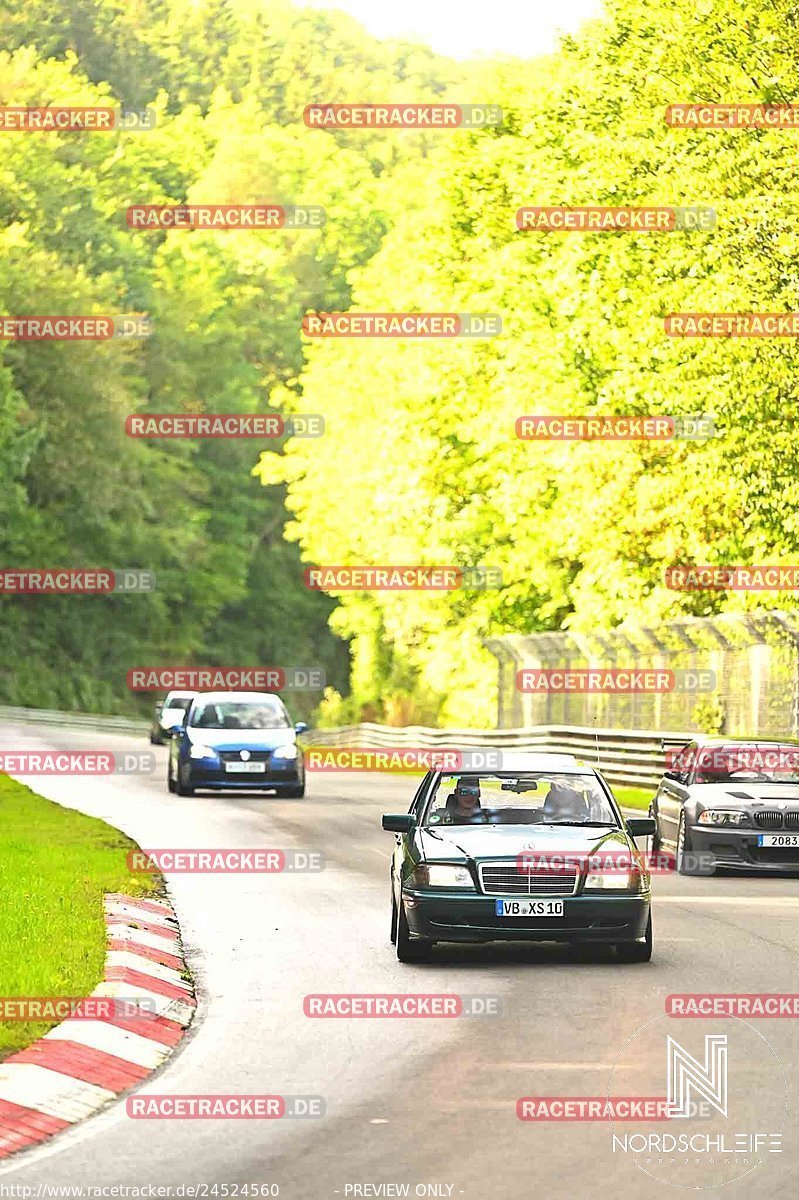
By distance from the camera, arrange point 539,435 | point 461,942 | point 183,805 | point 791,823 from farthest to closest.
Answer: point 539,435
point 183,805
point 791,823
point 461,942

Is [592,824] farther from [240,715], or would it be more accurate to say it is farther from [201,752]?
[240,715]

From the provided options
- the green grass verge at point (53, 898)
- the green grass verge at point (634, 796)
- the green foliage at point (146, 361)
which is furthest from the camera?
the green foliage at point (146, 361)

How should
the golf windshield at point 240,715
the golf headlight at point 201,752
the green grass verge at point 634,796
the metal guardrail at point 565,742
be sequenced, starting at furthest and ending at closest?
the metal guardrail at point 565,742, the golf windshield at point 240,715, the golf headlight at point 201,752, the green grass verge at point 634,796

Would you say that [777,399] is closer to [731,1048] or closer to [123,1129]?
[731,1048]

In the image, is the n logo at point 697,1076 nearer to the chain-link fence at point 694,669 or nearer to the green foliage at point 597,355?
the chain-link fence at point 694,669

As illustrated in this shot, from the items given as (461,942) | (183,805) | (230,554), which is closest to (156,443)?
(230,554)

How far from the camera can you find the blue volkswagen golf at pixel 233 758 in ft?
116

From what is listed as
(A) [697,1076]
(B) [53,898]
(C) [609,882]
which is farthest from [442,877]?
(B) [53,898]

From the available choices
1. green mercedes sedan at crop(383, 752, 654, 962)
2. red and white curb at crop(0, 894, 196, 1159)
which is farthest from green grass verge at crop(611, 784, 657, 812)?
red and white curb at crop(0, 894, 196, 1159)

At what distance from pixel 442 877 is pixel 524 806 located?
5.93 ft

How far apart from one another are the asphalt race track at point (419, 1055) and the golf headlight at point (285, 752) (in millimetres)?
13645

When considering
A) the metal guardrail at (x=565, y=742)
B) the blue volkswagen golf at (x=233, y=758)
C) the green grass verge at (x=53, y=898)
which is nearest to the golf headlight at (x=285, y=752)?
the blue volkswagen golf at (x=233, y=758)

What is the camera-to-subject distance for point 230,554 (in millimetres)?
102438

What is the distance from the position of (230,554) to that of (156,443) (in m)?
7.64
